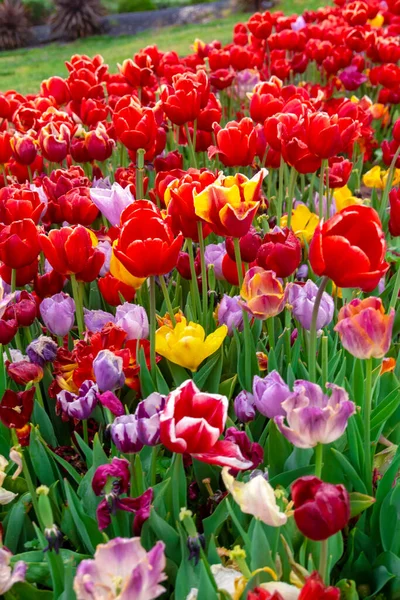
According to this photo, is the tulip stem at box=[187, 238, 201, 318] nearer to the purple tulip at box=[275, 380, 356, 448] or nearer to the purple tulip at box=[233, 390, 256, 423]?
the purple tulip at box=[233, 390, 256, 423]

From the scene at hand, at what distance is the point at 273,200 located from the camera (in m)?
2.69

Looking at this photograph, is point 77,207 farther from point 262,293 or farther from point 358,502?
point 358,502

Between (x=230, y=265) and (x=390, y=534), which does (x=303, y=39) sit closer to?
(x=230, y=265)

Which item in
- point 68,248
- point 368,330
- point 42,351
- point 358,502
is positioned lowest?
point 358,502

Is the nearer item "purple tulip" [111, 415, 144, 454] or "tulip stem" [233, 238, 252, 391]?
"purple tulip" [111, 415, 144, 454]

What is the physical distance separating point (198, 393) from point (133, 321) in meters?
0.62

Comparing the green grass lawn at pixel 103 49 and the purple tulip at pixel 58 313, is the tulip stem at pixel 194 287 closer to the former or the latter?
the purple tulip at pixel 58 313

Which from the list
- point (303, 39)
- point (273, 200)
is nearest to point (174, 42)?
point (303, 39)

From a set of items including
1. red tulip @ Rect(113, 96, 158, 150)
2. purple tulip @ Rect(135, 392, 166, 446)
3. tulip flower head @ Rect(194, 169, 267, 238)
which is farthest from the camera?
red tulip @ Rect(113, 96, 158, 150)

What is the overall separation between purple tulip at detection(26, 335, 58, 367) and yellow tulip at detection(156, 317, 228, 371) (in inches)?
9.6

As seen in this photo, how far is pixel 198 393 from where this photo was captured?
1096 mm

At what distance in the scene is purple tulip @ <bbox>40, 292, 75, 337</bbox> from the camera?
1.74 m

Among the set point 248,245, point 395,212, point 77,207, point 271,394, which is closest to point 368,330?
point 271,394

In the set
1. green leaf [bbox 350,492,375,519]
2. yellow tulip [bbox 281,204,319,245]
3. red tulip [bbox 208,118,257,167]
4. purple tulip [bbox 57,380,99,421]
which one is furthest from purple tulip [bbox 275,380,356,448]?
yellow tulip [bbox 281,204,319,245]
